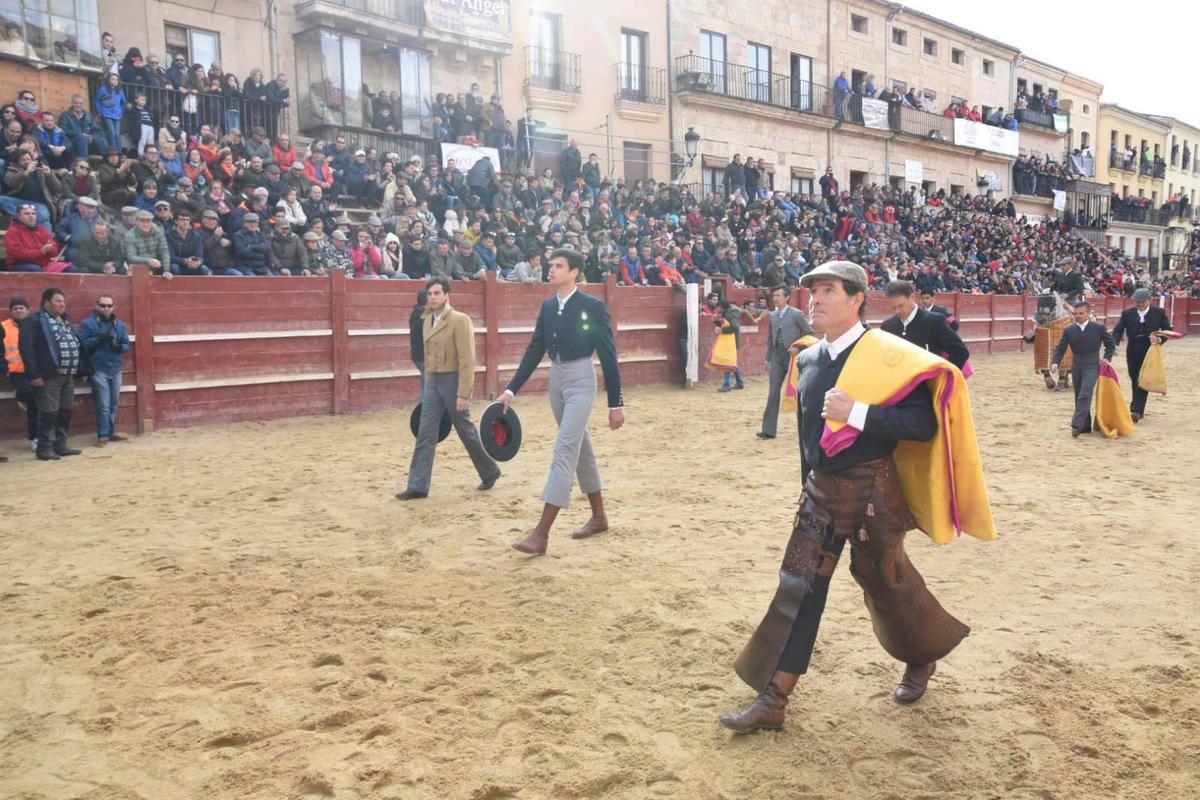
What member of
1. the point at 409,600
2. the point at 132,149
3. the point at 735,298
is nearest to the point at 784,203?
the point at 735,298

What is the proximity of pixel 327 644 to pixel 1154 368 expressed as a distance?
10600 mm

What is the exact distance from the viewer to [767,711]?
9.91ft

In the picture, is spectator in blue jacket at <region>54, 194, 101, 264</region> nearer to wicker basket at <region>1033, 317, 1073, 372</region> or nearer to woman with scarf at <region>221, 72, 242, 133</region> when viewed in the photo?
woman with scarf at <region>221, 72, 242, 133</region>

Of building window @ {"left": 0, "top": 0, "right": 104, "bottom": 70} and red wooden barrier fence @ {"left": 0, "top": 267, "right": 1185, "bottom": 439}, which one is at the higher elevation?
building window @ {"left": 0, "top": 0, "right": 104, "bottom": 70}

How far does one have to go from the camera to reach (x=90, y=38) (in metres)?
14.0

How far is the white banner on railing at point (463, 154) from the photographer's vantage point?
55.4ft

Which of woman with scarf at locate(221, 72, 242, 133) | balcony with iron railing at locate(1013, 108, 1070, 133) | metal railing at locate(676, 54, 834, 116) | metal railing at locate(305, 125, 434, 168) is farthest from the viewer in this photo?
balcony with iron railing at locate(1013, 108, 1070, 133)

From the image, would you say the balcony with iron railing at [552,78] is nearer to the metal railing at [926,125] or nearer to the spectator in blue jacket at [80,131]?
the spectator in blue jacket at [80,131]

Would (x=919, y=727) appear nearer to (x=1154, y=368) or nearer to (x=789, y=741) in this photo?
(x=789, y=741)

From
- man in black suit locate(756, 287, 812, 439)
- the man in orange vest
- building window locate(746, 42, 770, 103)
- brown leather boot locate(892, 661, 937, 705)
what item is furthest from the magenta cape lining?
building window locate(746, 42, 770, 103)

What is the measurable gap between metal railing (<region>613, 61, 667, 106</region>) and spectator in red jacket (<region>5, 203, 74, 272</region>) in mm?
16092

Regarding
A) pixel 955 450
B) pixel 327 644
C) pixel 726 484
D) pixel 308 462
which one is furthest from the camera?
pixel 308 462

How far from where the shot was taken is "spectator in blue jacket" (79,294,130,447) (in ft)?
29.3

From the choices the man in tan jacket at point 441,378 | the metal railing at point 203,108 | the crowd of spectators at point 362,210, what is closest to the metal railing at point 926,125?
the crowd of spectators at point 362,210
